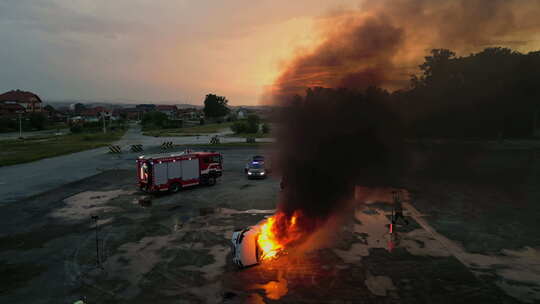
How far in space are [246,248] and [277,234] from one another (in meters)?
3.00

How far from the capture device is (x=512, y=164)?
3797 centimetres

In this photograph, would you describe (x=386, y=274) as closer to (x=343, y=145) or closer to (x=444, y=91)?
(x=343, y=145)

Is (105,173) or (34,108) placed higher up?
(34,108)

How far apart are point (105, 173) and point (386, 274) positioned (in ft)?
109

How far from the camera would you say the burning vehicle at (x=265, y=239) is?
42.3ft

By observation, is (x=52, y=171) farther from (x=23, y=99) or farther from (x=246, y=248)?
(x=23, y=99)

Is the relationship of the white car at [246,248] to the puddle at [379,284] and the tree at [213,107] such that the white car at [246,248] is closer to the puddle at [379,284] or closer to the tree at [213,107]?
the puddle at [379,284]

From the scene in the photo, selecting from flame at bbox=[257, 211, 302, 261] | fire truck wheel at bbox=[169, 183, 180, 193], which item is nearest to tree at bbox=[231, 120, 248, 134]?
fire truck wheel at bbox=[169, 183, 180, 193]

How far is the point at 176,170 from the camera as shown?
26391mm

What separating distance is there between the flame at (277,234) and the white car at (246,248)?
1.55 ft

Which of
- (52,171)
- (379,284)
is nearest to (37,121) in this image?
(52,171)

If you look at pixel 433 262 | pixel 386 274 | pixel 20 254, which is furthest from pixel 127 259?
pixel 433 262

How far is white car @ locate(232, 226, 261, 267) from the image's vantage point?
1281cm

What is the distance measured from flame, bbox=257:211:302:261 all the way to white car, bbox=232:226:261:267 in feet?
1.55
